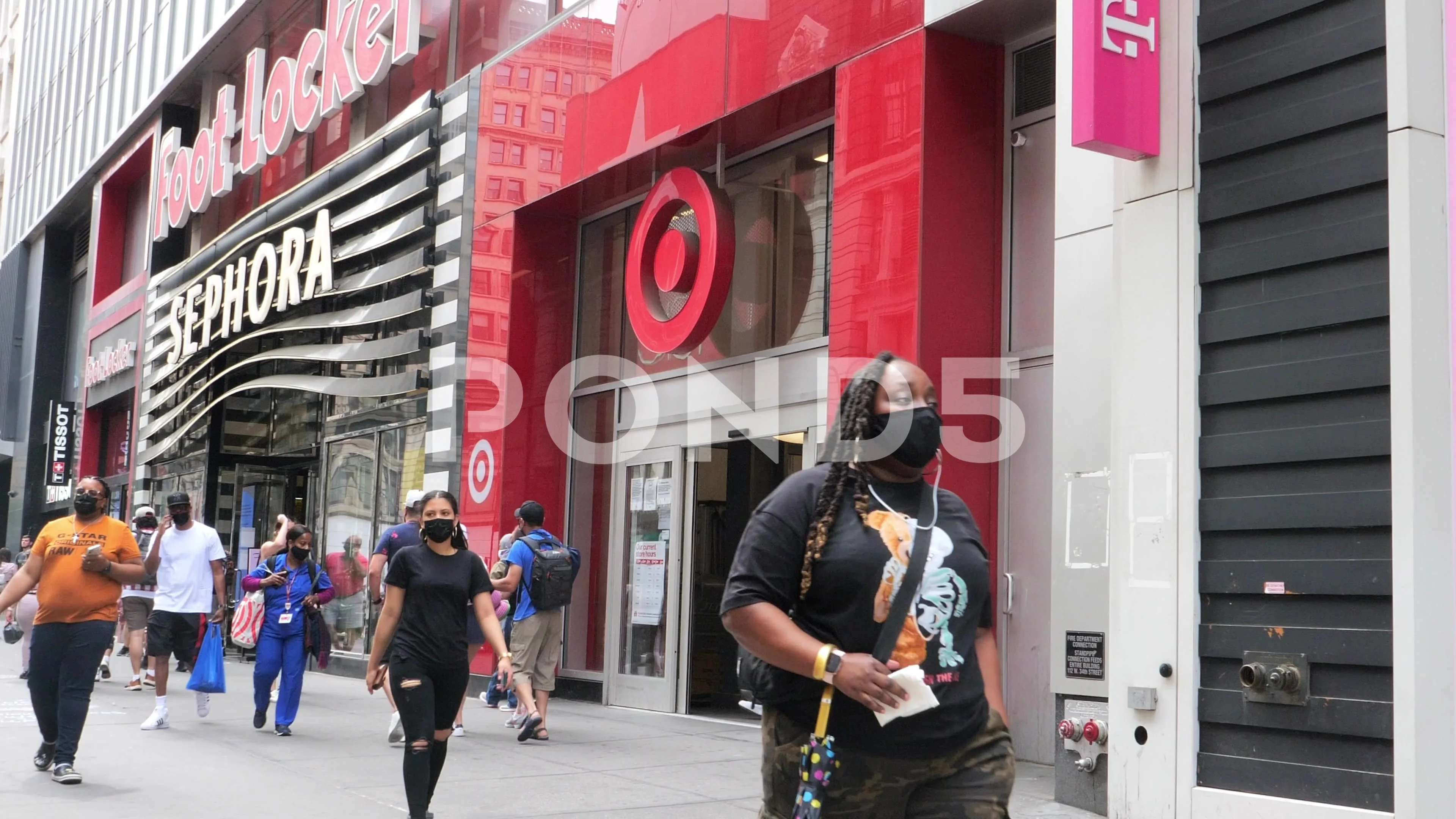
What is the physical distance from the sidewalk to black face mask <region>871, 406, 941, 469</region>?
15.1 ft

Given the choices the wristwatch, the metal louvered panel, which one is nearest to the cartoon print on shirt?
the wristwatch

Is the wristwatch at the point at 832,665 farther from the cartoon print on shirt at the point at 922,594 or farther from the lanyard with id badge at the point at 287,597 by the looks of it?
the lanyard with id badge at the point at 287,597

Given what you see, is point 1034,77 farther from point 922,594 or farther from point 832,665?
point 832,665

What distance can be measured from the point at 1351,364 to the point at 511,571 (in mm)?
6633

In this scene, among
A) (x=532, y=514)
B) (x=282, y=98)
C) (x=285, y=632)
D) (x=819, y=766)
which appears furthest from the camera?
(x=282, y=98)

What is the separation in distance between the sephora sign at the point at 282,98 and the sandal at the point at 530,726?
9.06 meters

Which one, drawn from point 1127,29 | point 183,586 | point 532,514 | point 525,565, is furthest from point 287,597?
point 1127,29

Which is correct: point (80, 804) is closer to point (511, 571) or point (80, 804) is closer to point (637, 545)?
point (511, 571)

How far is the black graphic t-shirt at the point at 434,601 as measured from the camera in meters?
6.92

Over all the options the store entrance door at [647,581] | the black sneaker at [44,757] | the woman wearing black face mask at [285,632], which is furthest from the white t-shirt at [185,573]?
the store entrance door at [647,581]

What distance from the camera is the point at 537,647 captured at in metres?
10.9

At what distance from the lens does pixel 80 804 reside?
779 cm

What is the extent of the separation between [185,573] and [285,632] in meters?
1.40

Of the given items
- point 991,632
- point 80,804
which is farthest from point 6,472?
point 991,632
